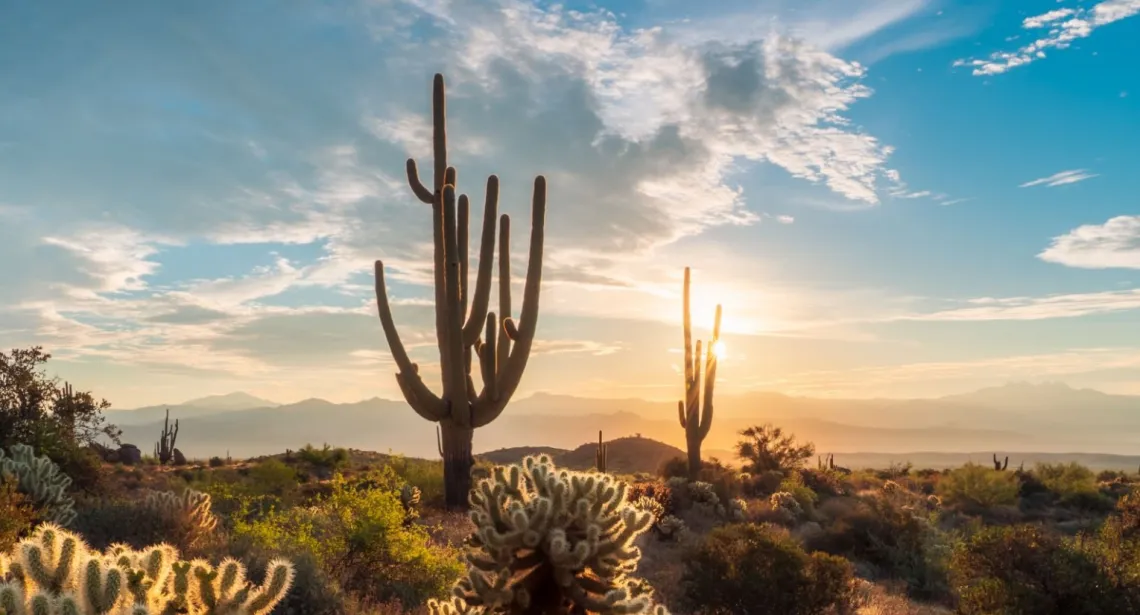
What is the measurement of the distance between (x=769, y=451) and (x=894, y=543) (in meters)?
14.6

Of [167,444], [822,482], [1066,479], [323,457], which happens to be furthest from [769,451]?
[167,444]

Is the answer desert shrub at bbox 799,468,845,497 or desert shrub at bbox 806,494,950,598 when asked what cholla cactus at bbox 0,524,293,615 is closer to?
desert shrub at bbox 806,494,950,598

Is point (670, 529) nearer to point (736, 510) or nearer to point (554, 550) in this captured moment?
point (736, 510)

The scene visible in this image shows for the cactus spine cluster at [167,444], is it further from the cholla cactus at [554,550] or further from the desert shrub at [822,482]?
the cholla cactus at [554,550]

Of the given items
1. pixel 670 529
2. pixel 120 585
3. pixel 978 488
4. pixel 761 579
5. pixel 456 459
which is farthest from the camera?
pixel 978 488

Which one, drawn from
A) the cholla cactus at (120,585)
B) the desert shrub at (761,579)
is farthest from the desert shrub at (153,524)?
the desert shrub at (761,579)

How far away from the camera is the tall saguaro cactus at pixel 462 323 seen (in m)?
17.7

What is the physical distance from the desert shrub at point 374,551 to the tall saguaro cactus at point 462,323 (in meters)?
5.87

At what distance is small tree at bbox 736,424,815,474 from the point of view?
3181cm

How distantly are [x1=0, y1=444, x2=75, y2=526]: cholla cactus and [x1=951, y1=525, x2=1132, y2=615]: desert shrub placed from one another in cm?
1269

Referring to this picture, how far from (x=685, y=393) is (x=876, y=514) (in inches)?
428

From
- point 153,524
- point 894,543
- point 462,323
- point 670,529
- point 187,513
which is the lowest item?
point 894,543

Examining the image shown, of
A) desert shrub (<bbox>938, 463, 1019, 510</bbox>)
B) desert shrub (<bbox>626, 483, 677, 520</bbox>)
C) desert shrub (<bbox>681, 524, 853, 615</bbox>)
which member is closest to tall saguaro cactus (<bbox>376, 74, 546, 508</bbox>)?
desert shrub (<bbox>626, 483, 677, 520</bbox>)

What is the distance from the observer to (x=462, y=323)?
716 inches
